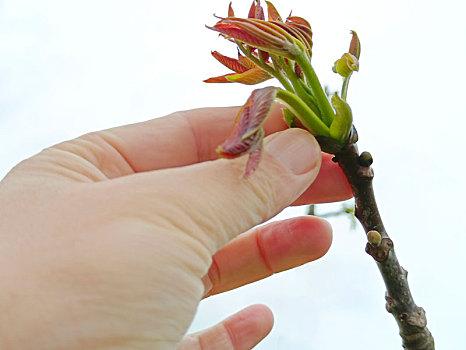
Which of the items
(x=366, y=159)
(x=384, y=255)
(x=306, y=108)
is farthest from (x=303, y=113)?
(x=384, y=255)

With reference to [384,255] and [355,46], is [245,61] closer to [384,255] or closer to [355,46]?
[355,46]

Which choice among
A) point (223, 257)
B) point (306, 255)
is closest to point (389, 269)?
point (306, 255)

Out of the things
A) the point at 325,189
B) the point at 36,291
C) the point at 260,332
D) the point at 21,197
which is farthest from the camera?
the point at 260,332

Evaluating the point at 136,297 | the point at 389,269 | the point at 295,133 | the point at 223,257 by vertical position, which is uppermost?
the point at 295,133

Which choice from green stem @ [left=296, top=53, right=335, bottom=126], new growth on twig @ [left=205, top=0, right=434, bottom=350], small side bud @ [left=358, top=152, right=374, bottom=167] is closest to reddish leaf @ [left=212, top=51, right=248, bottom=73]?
new growth on twig @ [left=205, top=0, right=434, bottom=350]

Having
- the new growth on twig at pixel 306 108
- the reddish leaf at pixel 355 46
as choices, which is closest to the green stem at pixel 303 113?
the new growth on twig at pixel 306 108

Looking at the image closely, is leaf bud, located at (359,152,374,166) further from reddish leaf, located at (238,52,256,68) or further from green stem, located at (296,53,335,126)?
reddish leaf, located at (238,52,256,68)

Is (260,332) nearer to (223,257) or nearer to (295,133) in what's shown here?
(223,257)
